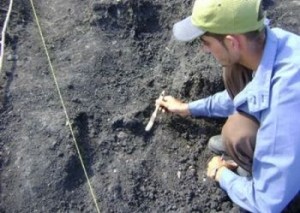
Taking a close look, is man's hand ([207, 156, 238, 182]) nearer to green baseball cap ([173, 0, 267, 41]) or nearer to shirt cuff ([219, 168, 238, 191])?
shirt cuff ([219, 168, 238, 191])

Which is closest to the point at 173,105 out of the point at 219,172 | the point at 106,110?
the point at 106,110

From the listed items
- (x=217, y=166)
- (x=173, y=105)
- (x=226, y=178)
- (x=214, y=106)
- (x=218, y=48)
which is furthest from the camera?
(x=173, y=105)

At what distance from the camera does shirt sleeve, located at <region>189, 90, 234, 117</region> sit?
3.02 meters

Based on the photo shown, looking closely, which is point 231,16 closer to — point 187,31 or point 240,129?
point 187,31

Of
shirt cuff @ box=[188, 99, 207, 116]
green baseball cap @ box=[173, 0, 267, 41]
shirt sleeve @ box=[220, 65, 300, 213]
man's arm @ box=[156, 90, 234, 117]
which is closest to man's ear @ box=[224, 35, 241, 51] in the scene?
green baseball cap @ box=[173, 0, 267, 41]

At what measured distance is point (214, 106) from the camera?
3.08 m

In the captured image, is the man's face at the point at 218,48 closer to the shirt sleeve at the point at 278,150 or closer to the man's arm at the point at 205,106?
the shirt sleeve at the point at 278,150

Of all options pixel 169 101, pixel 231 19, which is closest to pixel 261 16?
pixel 231 19

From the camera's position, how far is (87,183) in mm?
2977

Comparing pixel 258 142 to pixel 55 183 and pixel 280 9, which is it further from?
pixel 280 9

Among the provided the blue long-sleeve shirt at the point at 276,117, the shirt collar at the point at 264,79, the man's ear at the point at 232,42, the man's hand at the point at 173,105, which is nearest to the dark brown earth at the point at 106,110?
the man's hand at the point at 173,105

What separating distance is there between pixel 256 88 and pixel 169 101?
1.01 m

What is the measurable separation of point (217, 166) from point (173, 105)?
0.48 m

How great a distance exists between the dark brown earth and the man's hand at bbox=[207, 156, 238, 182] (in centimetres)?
7
